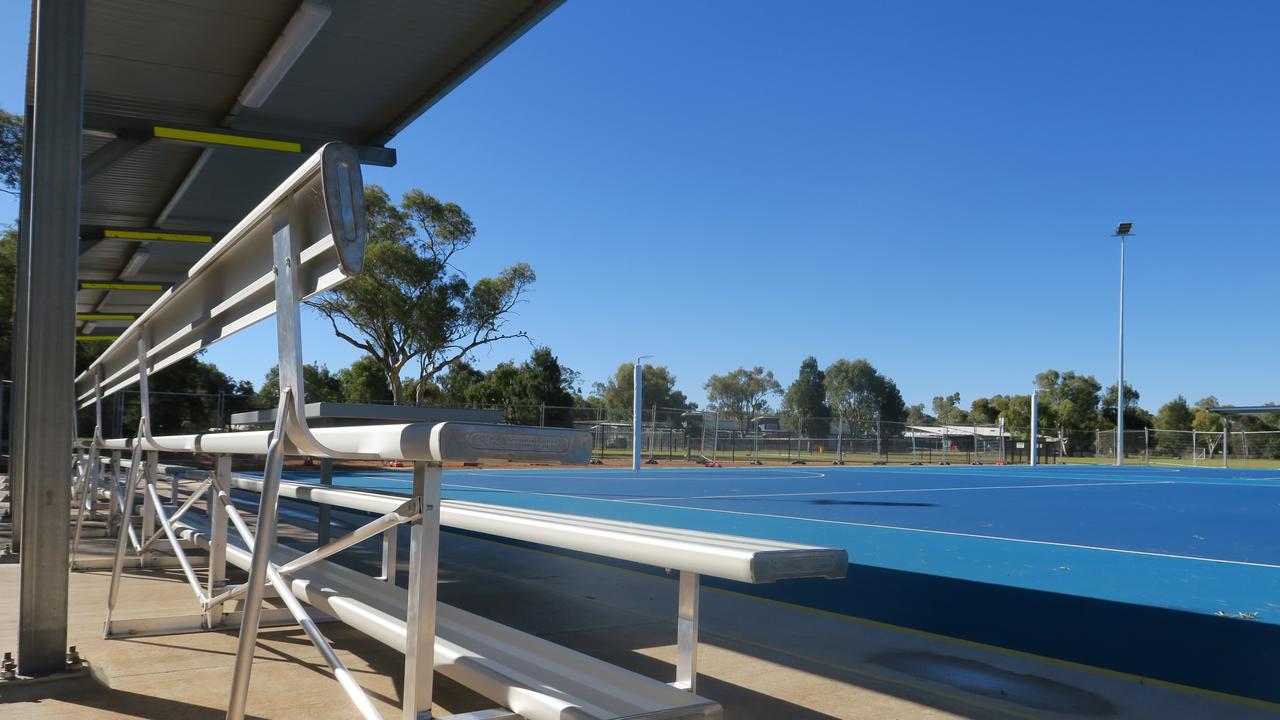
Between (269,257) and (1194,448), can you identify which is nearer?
(269,257)

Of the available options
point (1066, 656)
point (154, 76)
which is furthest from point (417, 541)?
point (154, 76)

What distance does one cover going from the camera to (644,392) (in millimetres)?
117250

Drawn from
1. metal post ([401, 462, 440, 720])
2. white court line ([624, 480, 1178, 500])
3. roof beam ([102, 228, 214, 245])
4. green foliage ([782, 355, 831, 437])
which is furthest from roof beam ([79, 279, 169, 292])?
green foliage ([782, 355, 831, 437])

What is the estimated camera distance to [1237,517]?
13734 mm

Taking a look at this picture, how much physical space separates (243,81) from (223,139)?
913mm

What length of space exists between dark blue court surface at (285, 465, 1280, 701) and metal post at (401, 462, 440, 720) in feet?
12.0

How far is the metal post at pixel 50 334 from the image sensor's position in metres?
3.78

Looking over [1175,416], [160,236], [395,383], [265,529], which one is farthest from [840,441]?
[1175,416]

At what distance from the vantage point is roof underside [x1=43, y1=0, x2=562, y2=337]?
5.94 m

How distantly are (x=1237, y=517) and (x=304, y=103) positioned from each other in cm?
1390

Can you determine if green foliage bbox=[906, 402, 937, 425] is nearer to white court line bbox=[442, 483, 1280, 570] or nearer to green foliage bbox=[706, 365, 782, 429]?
green foliage bbox=[706, 365, 782, 429]

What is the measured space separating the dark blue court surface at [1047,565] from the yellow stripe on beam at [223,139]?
558 centimetres

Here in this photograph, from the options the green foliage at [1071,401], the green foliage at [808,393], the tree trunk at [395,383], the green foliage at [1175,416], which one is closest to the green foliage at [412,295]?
the tree trunk at [395,383]

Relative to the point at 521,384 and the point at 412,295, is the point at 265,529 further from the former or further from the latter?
the point at 521,384
